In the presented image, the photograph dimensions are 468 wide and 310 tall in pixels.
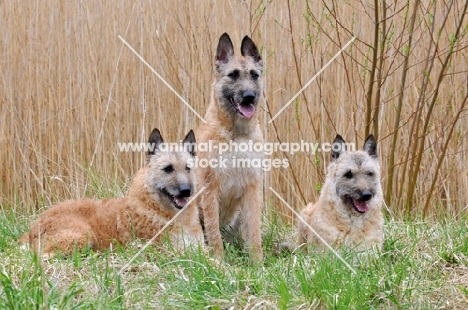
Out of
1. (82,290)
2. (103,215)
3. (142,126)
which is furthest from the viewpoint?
(142,126)

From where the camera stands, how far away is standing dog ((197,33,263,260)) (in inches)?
227

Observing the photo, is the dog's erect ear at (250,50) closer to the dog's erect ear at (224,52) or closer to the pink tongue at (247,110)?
the dog's erect ear at (224,52)

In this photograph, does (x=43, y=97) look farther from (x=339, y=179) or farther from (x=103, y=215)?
(x=339, y=179)

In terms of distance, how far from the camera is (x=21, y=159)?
7.81m

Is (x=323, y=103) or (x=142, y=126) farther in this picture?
(x=142, y=126)

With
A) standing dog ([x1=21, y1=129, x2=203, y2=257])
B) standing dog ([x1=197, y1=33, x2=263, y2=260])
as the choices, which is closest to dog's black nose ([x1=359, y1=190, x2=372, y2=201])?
standing dog ([x1=197, y1=33, x2=263, y2=260])

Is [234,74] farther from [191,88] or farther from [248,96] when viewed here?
[191,88]

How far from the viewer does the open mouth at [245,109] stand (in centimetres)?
574

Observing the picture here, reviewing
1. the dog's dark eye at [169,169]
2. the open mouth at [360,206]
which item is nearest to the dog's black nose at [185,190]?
the dog's dark eye at [169,169]

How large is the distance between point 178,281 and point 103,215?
1525mm

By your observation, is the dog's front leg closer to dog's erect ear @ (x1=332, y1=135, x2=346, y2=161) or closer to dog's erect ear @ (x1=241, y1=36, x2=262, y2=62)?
dog's erect ear @ (x1=332, y1=135, x2=346, y2=161)

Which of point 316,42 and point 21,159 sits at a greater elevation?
point 316,42

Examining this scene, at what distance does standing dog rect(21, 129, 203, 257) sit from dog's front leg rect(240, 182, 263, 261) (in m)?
0.44

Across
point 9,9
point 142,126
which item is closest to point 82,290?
point 142,126
